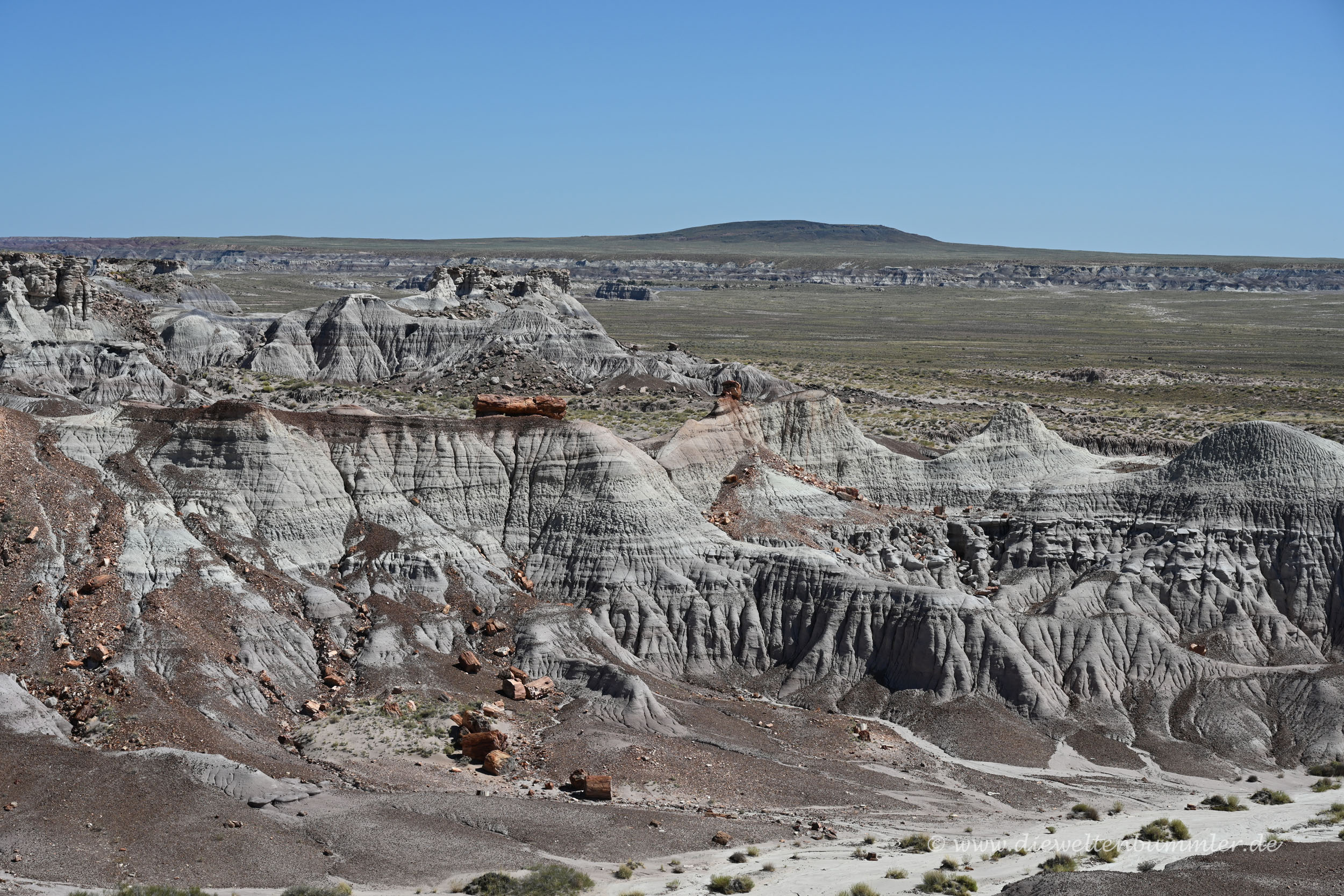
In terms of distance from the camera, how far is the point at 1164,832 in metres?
32.9

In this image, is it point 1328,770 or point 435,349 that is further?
point 435,349

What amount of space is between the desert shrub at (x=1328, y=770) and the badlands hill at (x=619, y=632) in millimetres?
922

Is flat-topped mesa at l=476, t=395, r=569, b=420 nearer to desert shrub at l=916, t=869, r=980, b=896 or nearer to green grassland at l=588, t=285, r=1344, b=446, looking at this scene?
desert shrub at l=916, t=869, r=980, b=896

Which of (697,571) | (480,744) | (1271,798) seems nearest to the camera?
(480,744)

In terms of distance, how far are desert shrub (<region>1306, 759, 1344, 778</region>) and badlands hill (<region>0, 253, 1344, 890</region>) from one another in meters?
0.92

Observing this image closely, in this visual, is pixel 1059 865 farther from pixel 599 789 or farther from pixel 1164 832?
pixel 599 789

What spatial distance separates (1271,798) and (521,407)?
100 feet

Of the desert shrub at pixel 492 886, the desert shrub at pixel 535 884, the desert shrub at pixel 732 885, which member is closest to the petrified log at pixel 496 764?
the desert shrub at pixel 535 884

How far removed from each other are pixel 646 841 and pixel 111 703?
14239 millimetres

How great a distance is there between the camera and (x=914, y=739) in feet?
144

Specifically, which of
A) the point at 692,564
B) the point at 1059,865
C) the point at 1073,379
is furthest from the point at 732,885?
the point at 1073,379

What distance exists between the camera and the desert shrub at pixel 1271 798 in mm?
38031

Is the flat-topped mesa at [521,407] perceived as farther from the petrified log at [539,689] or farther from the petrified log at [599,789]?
the petrified log at [599,789]

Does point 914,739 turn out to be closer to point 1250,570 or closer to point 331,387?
point 1250,570
